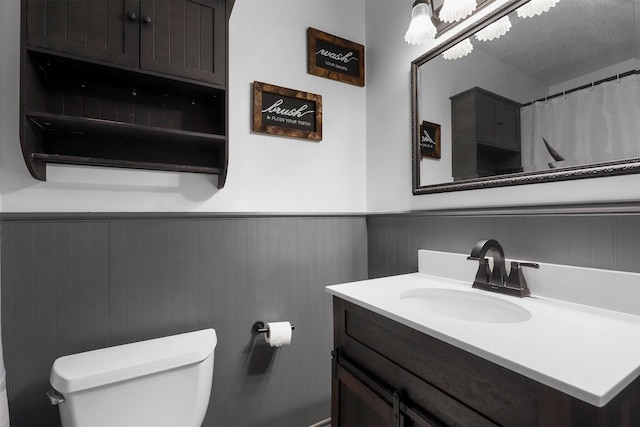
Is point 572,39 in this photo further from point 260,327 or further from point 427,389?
point 260,327

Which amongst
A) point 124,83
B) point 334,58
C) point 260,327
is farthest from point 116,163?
point 334,58

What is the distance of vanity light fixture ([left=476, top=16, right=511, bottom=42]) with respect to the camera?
3.76ft

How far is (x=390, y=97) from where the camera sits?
1653mm

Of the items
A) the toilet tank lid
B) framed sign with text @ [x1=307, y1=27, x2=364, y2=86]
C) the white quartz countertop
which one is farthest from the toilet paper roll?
framed sign with text @ [x1=307, y1=27, x2=364, y2=86]

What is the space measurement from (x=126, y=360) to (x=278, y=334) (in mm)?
609

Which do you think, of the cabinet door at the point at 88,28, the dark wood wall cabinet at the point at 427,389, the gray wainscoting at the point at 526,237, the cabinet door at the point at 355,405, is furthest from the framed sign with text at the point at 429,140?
the cabinet door at the point at 88,28

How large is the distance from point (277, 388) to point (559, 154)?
62.3 inches

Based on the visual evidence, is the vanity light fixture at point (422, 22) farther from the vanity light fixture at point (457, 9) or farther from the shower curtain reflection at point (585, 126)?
the shower curtain reflection at point (585, 126)

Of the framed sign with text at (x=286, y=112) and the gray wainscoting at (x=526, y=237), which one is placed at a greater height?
the framed sign with text at (x=286, y=112)

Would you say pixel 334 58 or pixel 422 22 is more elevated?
pixel 334 58

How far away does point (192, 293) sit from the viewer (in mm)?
1323

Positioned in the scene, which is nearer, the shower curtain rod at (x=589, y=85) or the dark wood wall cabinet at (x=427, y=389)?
the dark wood wall cabinet at (x=427, y=389)

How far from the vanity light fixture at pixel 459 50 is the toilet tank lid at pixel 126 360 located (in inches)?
63.3

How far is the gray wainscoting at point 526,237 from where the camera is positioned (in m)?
0.86
